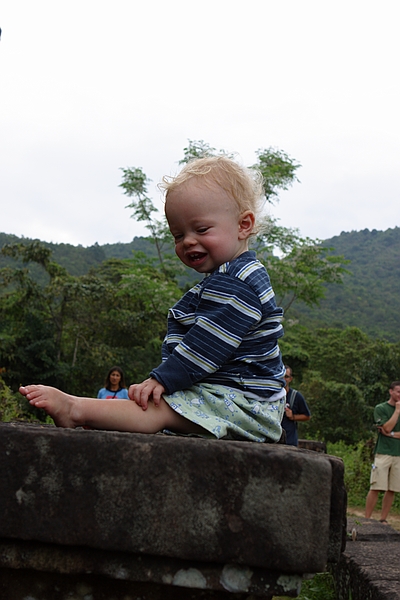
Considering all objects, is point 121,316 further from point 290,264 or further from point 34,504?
point 34,504

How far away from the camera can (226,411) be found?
190cm

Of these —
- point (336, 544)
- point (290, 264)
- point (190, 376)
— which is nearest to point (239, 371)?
point (190, 376)

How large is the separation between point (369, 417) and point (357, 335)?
6.52 m

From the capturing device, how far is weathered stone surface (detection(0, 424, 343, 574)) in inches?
52.1

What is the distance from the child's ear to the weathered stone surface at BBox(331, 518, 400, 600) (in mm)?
1894

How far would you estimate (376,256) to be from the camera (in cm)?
7425

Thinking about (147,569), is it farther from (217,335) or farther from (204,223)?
(204,223)

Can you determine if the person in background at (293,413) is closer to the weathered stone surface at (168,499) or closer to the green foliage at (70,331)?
the weathered stone surface at (168,499)

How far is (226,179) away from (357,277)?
202 ft

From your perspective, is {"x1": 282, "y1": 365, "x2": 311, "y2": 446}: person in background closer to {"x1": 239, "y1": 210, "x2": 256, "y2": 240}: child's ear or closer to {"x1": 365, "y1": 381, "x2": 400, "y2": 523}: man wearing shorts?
{"x1": 365, "y1": 381, "x2": 400, "y2": 523}: man wearing shorts

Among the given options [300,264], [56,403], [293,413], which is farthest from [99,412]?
[300,264]

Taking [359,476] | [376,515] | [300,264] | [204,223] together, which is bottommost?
[376,515]

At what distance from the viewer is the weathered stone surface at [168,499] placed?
4.34 feet

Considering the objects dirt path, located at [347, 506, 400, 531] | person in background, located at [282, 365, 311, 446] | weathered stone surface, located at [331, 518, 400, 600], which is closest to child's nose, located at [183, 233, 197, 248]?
weathered stone surface, located at [331, 518, 400, 600]
